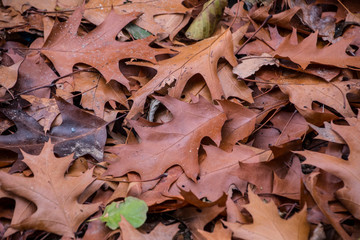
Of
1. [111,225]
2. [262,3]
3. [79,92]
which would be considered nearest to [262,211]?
[111,225]

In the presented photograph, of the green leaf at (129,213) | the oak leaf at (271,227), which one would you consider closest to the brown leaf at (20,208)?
the green leaf at (129,213)

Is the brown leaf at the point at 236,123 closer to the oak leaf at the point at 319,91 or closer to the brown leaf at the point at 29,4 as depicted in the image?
the oak leaf at the point at 319,91

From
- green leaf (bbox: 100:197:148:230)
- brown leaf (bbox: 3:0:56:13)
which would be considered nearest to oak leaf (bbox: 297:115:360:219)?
green leaf (bbox: 100:197:148:230)

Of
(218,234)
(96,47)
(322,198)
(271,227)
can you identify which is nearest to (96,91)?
(96,47)

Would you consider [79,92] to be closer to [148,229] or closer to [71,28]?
[71,28]

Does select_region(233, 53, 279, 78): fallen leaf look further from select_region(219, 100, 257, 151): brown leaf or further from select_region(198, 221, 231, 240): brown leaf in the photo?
select_region(198, 221, 231, 240): brown leaf

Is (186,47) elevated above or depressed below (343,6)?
below
